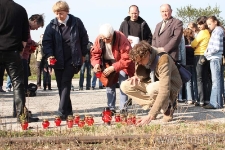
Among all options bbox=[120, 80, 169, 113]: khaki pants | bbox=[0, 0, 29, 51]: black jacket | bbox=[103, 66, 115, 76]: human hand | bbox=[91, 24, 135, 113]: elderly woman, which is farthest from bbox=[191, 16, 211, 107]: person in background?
bbox=[0, 0, 29, 51]: black jacket

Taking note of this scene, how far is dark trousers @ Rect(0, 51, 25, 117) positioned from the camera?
26.1 ft

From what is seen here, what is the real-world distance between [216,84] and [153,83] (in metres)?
2.80

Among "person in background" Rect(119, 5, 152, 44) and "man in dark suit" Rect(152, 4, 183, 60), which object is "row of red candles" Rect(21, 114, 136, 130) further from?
"person in background" Rect(119, 5, 152, 44)

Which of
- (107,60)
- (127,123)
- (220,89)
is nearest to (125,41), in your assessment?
(107,60)

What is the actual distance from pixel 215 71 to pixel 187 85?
128 cm

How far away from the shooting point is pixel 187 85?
1150 centimetres

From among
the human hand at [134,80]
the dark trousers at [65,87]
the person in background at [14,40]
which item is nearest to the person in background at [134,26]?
the dark trousers at [65,87]

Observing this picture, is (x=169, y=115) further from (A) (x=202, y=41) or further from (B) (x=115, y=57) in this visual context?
(A) (x=202, y=41)

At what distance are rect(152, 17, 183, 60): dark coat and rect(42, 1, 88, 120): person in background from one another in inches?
76.8

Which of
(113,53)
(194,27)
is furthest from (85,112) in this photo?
(194,27)

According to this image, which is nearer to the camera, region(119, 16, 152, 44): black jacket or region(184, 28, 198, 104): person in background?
region(119, 16, 152, 44): black jacket

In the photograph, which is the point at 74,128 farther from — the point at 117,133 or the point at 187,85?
the point at 187,85

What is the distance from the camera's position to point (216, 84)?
10352 mm

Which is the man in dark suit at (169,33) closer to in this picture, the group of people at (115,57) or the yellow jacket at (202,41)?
the group of people at (115,57)
